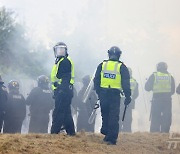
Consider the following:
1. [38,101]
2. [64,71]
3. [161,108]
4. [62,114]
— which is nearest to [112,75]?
[64,71]

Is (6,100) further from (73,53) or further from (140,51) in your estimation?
(140,51)

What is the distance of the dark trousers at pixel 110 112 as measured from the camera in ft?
25.4

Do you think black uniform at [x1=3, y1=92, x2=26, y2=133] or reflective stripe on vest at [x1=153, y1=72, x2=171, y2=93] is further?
reflective stripe on vest at [x1=153, y1=72, x2=171, y2=93]

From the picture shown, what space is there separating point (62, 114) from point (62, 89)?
1.65ft

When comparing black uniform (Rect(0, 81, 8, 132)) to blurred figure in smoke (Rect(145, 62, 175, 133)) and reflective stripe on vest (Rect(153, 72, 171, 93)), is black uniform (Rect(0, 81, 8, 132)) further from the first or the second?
reflective stripe on vest (Rect(153, 72, 171, 93))

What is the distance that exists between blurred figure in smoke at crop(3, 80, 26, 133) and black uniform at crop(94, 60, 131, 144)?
9.86 feet

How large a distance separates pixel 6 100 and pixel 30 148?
385 centimetres

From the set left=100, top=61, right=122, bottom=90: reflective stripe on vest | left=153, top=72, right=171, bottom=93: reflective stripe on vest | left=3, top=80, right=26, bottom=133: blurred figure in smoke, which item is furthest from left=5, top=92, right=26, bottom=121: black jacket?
left=153, top=72, right=171, bottom=93: reflective stripe on vest

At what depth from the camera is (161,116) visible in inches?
454

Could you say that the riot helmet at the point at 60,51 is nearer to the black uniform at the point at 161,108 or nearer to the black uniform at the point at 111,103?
the black uniform at the point at 111,103

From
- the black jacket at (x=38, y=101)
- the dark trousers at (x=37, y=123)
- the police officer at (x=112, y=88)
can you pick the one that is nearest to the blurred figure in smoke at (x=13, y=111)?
the black jacket at (x=38, y=101)

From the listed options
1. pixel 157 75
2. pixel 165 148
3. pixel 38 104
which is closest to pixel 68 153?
pixel 165 148

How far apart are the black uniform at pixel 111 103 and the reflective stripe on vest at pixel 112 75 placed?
0.26 ft

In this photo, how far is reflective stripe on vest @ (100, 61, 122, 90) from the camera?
25.8ft
